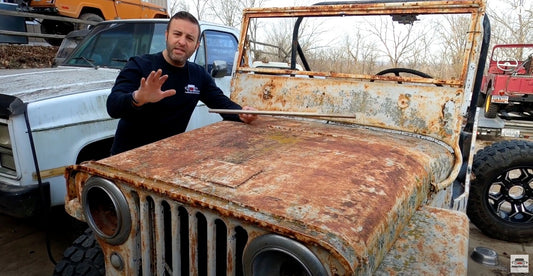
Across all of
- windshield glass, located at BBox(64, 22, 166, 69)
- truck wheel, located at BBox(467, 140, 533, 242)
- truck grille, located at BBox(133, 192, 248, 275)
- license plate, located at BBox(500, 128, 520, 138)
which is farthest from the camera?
license plate, located at BBox(500, 128, 520, 138)

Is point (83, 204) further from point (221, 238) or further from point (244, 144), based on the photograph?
point (244, 144)

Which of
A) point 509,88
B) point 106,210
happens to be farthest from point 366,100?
point 509,88

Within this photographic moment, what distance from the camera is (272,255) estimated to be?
44.6 inches

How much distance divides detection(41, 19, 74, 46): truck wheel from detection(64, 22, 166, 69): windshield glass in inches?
249

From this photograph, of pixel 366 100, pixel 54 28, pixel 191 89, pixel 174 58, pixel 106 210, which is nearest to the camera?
pixel 106 210

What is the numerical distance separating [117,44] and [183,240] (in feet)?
9.30

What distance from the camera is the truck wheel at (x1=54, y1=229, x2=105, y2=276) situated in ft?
5.76

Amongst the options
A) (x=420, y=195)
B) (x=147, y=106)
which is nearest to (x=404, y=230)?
(x=420, y=195)

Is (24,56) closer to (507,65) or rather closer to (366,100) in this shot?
(366,100)

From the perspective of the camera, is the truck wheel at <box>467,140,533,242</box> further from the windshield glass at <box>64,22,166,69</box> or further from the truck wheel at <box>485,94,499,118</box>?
the truck wheel at <box>485,94,499,118</box>

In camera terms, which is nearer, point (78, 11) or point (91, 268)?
point (91, 268)

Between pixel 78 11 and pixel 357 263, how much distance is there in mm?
9942

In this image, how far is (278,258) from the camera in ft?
3.73

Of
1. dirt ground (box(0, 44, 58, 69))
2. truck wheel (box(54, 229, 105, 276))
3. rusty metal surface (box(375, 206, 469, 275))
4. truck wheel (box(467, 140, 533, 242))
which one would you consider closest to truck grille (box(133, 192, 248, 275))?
truck wheel (box(54, 229, 105, 276))
